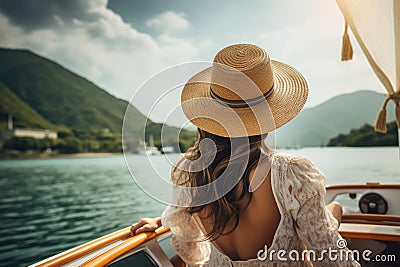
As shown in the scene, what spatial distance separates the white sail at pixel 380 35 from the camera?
5.56 feet

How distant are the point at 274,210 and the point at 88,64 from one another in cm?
5759

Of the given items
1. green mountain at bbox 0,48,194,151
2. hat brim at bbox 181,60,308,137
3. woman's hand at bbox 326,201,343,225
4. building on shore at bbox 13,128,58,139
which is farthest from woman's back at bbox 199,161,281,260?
building on shore at bbox 13,128,58,139

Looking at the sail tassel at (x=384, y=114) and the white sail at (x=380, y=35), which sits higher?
the white sail at (x=380, y=35)

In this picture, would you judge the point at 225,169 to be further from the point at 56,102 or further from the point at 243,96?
the point at 56,102

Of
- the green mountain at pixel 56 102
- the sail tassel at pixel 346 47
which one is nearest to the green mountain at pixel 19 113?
the green mountain at pixel 56 102

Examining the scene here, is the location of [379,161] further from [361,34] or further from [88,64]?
[88,64]

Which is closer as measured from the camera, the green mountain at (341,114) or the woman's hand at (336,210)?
the woman's hand at (336,210)

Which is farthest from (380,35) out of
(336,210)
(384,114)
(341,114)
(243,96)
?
(341,114)

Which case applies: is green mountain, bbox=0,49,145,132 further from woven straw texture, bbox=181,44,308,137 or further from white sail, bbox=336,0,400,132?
woven straw texture, bbox=181,44,308,137

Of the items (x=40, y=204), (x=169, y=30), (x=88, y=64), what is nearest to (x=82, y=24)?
(x=88, y=64)

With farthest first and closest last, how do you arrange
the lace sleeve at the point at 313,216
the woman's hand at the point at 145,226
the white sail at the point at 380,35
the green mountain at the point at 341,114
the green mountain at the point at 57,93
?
1. the green mountain at the point at 57,93
2. the green mountain at the point at 341,114
3. the white sail at the point at 380,35
4. the woman's hand at the point at 145,226
5. the lace sleeve at the point at 313,216

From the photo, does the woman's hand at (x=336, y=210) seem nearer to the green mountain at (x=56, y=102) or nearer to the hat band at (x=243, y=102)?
the hat band at (x=243, y=102)

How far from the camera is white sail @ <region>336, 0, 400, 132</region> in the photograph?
1693 millimetres

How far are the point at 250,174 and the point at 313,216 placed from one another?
0.17 m
